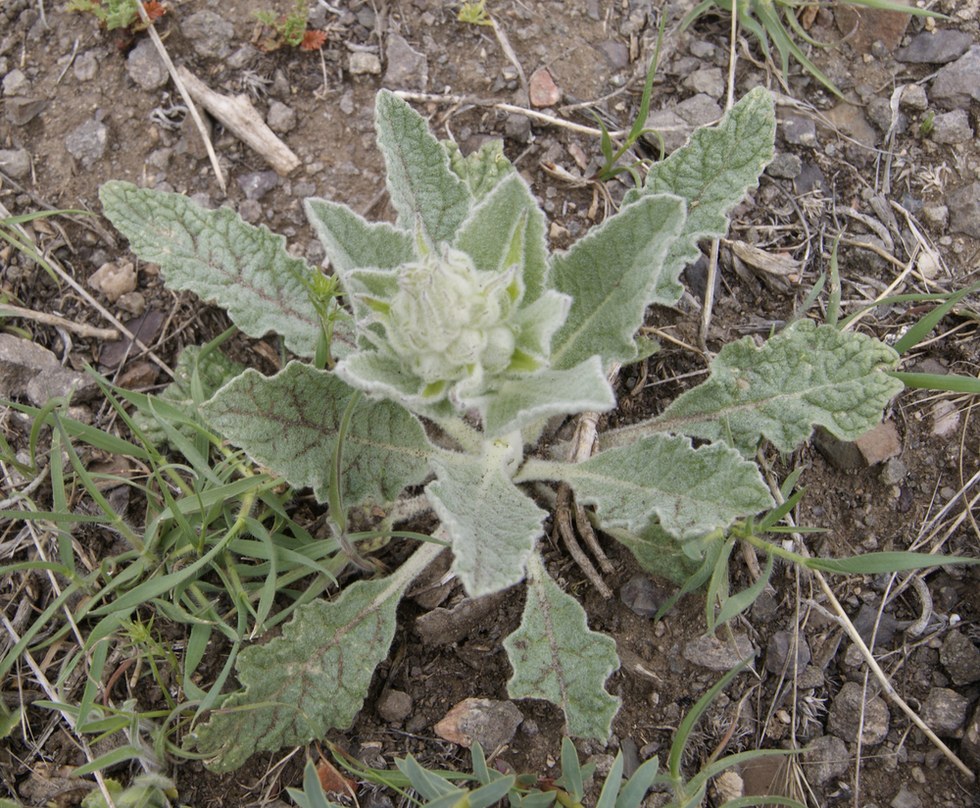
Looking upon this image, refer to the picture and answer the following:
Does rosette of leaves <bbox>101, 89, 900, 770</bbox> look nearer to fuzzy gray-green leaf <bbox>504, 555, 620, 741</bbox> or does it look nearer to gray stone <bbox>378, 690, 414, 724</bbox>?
fuzzy gray-green leaf <bbox>504, 555, 620, 741</bbox>

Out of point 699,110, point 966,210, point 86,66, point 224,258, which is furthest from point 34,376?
point 966,210

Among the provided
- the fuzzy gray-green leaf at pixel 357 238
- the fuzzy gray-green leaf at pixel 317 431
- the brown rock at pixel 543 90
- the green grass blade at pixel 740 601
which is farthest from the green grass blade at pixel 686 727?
the brown rock at pixel 543 90

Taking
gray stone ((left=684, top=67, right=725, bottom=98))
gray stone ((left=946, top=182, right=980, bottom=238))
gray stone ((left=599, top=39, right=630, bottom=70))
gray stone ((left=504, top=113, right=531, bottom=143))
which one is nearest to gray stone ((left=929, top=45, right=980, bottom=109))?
gray stone ((left=946, top=182, right=980, bottom=238))

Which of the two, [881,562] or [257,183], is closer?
[881,562]

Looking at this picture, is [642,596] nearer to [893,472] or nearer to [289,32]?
[893,472]

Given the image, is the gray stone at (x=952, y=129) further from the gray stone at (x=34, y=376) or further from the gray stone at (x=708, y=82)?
the gray stone at (x=34, y=376)

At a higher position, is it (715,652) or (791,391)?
(791,391)

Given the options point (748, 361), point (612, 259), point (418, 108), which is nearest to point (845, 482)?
point (748, 361)
